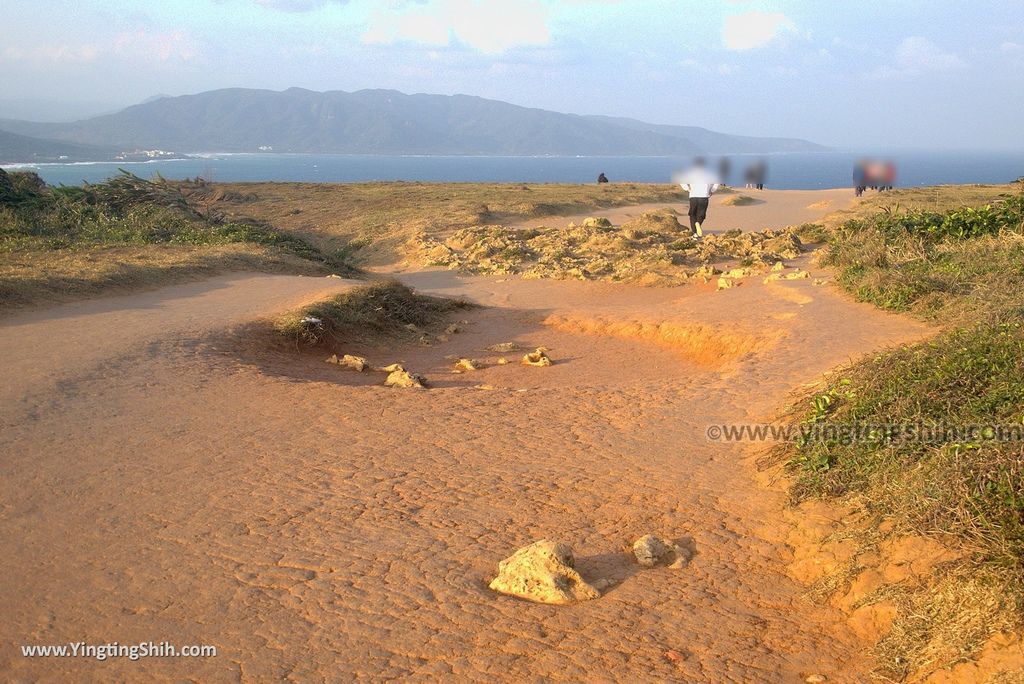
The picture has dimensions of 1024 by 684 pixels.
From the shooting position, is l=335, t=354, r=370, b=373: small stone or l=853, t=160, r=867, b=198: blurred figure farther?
l=853, t=160, r=867, b=198: blurred figure

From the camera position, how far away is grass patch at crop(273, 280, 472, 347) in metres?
9.50

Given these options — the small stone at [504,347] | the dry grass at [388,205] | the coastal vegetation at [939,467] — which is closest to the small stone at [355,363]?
the small stone at [504,347]

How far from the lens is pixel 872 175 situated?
2931cm

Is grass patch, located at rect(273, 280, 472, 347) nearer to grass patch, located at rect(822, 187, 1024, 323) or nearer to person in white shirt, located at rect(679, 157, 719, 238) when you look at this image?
grass patch, located at rect(822, 187, 1024, 323)

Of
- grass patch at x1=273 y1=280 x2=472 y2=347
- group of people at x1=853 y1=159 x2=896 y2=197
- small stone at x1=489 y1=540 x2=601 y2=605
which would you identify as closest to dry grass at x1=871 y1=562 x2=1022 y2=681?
small stone at x1=489 y1=540 x2=601 y2=605

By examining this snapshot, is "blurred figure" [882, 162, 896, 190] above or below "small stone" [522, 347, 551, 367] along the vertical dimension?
above

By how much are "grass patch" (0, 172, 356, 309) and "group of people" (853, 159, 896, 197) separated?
61.6 feet

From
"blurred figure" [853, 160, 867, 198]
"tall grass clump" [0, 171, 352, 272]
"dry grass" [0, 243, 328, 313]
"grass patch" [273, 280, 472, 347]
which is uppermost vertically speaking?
"blurred figure" [853, 160, 867, 198]

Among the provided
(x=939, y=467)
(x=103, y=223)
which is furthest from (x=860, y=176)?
(x=939, y=467)

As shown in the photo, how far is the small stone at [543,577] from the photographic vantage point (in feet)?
13.0

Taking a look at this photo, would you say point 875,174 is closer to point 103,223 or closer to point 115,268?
point 103,223

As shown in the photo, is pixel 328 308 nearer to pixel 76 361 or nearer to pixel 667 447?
pixel 76 361

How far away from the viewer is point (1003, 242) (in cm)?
1138

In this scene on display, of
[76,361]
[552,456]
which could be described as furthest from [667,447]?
[76,361]
